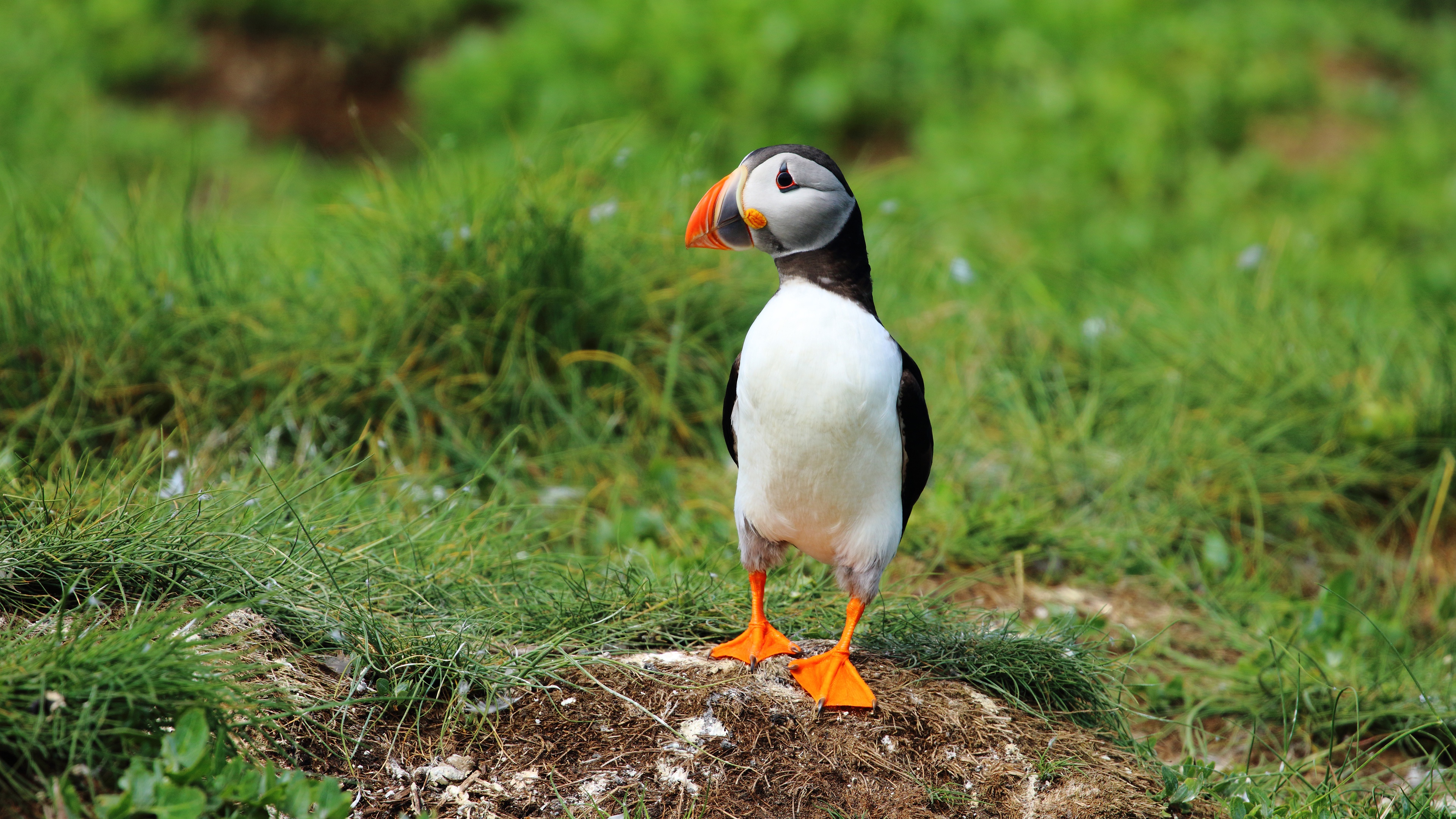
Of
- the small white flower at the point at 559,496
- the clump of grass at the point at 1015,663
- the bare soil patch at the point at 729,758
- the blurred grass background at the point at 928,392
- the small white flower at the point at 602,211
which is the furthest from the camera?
the small white flower at the point at 602,211

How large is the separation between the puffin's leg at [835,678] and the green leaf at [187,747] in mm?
1263

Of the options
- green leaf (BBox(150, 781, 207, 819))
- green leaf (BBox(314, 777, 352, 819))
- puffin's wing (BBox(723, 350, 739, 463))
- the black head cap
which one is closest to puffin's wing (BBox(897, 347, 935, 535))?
puffin's wing (BBox(723, 350, 739, 463))

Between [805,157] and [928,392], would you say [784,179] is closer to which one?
[805,157]

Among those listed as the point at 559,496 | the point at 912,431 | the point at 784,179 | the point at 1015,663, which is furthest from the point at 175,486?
the point at 1015,663

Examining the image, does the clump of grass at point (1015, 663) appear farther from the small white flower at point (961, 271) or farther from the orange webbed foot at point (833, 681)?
the small white flower at point (961, 271)

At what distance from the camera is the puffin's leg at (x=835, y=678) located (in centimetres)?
267

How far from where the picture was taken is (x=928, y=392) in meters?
4.66

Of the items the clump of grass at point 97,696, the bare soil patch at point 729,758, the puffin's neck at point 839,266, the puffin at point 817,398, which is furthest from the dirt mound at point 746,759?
the puffin's neck at point 839,266

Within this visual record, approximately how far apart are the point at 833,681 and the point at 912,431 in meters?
0.60

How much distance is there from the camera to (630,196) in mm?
4934

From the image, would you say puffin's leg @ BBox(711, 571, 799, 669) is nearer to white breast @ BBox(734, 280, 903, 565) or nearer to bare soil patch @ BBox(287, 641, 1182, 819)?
bare soil patch @ BBox(287, 641, 1182, 819)

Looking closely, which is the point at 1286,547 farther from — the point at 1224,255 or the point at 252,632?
the point at 252,632

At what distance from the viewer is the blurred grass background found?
133 inches

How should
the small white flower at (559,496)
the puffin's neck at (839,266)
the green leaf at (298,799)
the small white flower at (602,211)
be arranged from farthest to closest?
1. the small white flower at (602,211)
2. the small white flower at (559,496)
3. the puffin's neck at (839,266)
4. the green leaf at (298,799)
